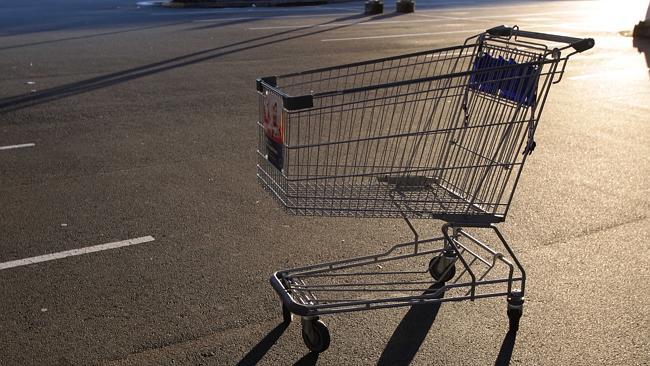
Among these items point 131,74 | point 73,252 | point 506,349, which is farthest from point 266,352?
point 131,74

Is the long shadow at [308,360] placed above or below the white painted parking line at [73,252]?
above

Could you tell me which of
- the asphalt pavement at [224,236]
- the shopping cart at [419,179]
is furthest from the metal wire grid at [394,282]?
the asphalt pavement at [224,236]

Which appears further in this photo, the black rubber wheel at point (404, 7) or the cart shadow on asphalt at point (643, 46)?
the black rubber wheel at point (404, 7)

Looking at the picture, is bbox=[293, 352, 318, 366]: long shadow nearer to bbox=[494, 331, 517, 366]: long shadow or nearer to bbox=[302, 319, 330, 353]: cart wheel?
bbox=[302, 319, 330, 353]: cart wheel

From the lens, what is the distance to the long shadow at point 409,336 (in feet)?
11.8

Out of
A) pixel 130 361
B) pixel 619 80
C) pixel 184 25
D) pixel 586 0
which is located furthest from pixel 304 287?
pixel 586 0

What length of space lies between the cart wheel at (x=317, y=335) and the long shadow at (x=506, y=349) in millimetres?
810

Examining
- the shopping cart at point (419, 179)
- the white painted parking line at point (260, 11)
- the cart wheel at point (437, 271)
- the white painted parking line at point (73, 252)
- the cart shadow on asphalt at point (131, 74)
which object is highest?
the shopping cart at point (419, 179)

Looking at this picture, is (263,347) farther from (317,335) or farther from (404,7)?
(404,7)

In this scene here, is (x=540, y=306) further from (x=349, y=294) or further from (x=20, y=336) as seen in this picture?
(x=20, y=336)

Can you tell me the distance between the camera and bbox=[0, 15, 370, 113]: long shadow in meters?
9.33

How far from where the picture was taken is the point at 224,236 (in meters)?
5.05

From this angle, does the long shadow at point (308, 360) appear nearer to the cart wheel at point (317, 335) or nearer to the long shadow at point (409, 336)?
the cart wheel at point (317, 335)

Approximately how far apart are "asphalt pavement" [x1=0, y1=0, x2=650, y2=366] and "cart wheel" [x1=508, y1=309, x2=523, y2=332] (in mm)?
51
